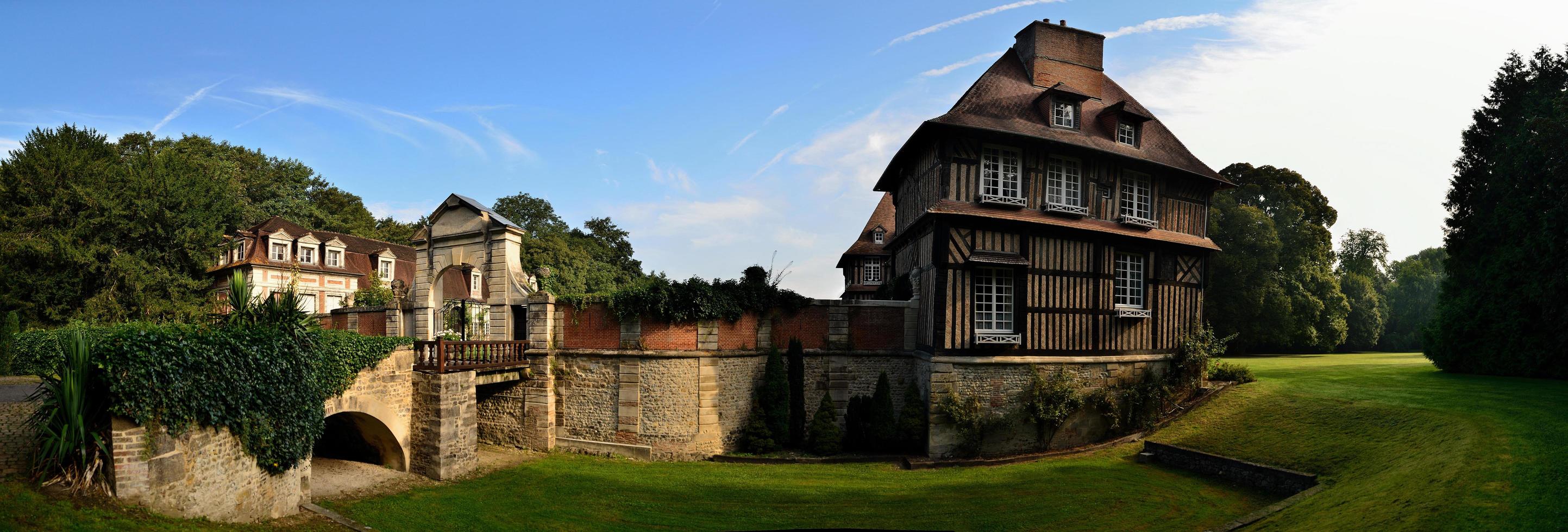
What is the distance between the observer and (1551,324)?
16625mm

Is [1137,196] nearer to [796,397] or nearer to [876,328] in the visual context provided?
[876,328]

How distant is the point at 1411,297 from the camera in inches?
1831

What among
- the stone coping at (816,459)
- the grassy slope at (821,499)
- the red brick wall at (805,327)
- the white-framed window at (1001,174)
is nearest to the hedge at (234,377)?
the grassy slope at (821,499)

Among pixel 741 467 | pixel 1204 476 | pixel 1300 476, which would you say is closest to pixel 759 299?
pixel 741 467

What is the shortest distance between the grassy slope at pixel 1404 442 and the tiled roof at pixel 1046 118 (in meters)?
6.32

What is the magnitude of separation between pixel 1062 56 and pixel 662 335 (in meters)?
13.3

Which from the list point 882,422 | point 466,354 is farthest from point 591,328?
point 882,422

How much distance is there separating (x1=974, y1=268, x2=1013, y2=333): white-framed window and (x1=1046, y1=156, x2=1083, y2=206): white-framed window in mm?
2282

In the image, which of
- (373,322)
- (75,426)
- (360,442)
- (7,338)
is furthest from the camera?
(7,338)

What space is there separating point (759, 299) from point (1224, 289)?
23294mm

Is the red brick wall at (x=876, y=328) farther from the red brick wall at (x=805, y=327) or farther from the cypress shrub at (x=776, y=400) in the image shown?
the cypress shrub at (x=776, y=400)

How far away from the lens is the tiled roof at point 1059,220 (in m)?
16.2

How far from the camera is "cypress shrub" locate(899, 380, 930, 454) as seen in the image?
17.0 m

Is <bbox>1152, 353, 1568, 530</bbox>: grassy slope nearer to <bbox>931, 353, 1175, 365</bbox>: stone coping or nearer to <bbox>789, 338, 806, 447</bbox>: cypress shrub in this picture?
<bbox>931, 353, 1175, 365</bbox>: stone coping
